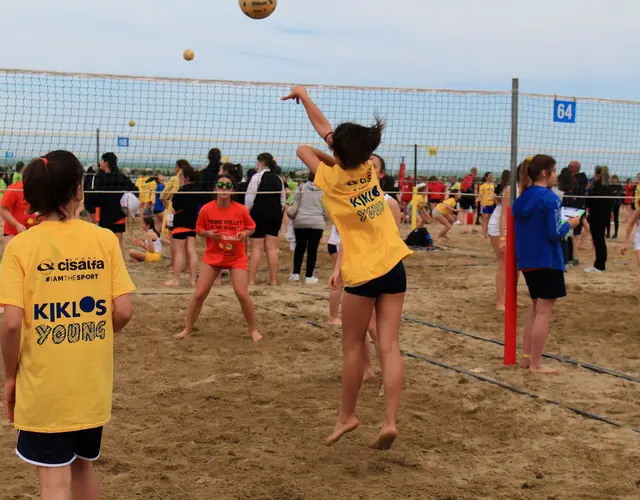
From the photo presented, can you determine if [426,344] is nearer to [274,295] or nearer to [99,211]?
[274,295]

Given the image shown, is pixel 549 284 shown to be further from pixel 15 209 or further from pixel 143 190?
pixel 143 190

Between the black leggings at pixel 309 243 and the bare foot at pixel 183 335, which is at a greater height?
the black leggings at pixel 309 243

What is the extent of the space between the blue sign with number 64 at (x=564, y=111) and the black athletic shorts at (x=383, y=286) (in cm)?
385

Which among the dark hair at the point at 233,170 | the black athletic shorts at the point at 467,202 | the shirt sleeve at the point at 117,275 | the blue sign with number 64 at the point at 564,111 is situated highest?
the blue sign with number 64 at the point at 564,111

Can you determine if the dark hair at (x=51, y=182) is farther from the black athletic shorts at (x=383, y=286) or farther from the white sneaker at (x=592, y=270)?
the white sneaker at (x=592, y=270)

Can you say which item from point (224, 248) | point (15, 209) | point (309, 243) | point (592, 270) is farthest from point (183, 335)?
point (592, 270)

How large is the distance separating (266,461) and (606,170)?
33.9ft

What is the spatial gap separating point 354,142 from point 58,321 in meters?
1.94

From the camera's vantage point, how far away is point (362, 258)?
4246 millimetres

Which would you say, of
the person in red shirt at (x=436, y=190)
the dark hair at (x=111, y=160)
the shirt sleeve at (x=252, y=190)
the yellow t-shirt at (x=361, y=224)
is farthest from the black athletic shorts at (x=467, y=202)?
the yellow t-shirt at (x=361, y=224)

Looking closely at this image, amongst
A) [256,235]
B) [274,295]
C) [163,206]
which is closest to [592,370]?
[274,295]

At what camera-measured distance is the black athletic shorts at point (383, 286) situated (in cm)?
423

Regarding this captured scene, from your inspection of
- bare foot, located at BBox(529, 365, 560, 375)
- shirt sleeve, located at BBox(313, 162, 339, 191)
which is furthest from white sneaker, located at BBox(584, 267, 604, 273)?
shirt sleeve, located at BBox(313, 162, 339, 191)

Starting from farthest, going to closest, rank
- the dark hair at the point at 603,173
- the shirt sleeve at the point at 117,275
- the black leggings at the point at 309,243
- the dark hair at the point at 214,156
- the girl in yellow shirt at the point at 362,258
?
the dark hair at the point at 603,173, the black leggings at the point at 309,243, the dark hair at the point at 214,156, the girl in yellow shirt at the point at 362,258, the shirt sleeve at the point at 117,275
